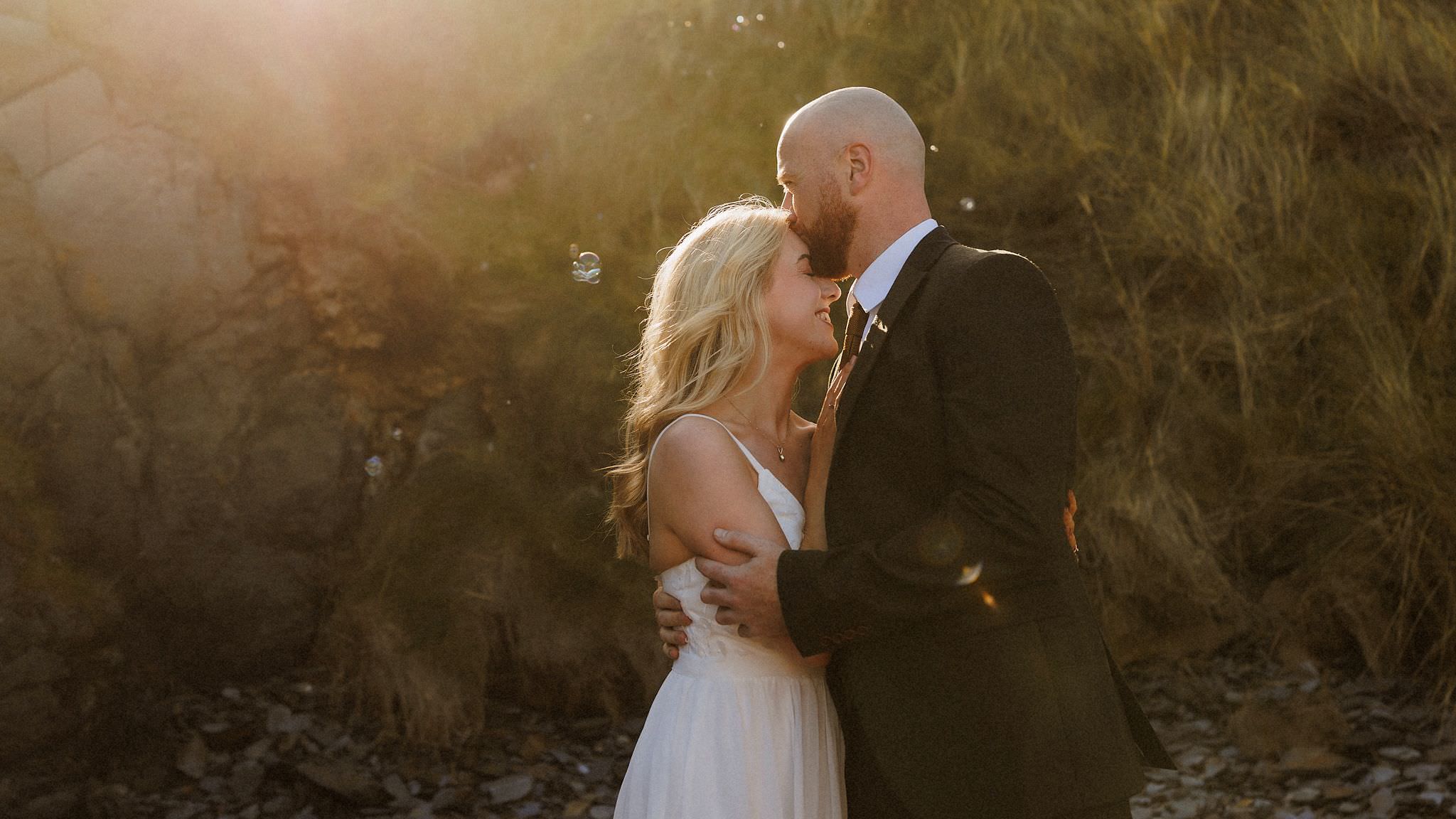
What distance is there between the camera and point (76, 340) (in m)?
5.38

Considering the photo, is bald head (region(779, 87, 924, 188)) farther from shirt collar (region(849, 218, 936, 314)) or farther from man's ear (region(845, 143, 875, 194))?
shirt collar (region(849, 218, 936, 314))

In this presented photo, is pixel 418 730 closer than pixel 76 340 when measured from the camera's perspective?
Yes

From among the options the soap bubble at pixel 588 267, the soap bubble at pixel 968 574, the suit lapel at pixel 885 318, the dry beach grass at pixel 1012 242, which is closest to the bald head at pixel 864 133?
the suit lapel at pixel 885 318

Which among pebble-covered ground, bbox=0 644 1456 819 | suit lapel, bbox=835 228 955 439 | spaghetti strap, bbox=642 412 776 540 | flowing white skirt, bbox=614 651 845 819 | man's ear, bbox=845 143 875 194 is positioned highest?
man's ear, bbox=845 143 875 194

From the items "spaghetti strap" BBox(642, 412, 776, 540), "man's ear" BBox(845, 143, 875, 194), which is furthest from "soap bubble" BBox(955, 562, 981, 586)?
"man's ear" BBox(845, 143, 875, 194)

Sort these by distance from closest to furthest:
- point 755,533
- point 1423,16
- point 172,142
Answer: point 755,533, point 172,142, point 1423,16

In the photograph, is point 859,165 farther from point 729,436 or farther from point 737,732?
point 737,732

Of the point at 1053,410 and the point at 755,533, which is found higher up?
the point at 1053,410

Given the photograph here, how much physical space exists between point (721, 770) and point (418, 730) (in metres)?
2.69

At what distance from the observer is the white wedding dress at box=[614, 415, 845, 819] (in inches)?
103

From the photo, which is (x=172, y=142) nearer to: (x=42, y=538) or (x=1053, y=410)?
(x=42, y=538)

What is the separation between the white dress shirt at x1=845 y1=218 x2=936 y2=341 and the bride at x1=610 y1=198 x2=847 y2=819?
16cm

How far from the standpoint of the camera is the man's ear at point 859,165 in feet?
9.16

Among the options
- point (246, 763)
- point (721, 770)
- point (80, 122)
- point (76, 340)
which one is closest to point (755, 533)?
point (721, 770)
